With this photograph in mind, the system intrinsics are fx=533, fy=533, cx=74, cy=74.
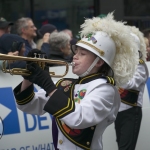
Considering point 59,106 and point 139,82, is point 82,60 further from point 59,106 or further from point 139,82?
point 139,82

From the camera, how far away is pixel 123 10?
12.5 meters

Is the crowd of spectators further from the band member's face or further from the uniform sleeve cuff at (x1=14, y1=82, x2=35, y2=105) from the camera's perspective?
the band member's face

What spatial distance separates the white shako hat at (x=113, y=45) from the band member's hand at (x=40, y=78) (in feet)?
1.23

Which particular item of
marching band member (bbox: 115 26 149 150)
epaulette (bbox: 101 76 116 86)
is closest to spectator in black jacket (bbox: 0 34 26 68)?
marching band member (bbox: 115 26 149 150)

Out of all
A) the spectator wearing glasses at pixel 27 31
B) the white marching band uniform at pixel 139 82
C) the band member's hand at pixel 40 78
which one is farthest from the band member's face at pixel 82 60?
the spectator wearing glasses at pixel 27 31

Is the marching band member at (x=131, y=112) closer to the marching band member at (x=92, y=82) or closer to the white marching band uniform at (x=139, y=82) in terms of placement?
the white marching band uniform at (x=139, y=82)

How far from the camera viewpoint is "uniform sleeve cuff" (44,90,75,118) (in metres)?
3.36

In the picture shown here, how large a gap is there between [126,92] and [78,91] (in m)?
2.24

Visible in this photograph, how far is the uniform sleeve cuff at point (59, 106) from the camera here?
3361mm

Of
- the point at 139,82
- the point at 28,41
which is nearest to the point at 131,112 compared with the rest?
the point at 139,82

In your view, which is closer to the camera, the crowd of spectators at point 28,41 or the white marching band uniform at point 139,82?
the crowd of spectators at point 28,41

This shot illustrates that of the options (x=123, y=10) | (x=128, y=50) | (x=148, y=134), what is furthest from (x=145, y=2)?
(x=128, y=50)

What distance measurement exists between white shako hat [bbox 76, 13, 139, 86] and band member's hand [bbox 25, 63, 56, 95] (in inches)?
14.7

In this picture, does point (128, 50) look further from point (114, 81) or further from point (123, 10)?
point (123, 10)
